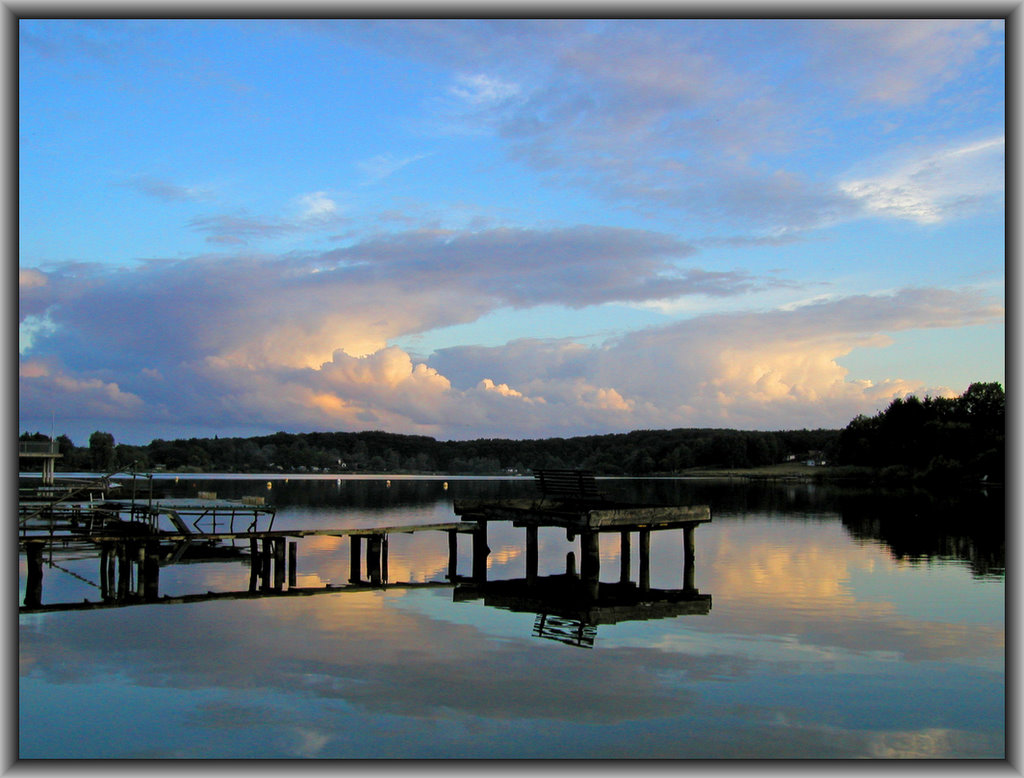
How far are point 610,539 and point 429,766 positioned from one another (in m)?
46.6

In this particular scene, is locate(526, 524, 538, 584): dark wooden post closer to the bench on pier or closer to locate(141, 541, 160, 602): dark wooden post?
the bench on pier

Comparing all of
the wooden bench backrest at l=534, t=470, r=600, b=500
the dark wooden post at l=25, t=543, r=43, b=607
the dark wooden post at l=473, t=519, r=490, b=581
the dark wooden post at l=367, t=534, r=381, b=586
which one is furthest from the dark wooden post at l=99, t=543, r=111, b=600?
the wooden bench backrest at l=534, t=470, r=600, b=500

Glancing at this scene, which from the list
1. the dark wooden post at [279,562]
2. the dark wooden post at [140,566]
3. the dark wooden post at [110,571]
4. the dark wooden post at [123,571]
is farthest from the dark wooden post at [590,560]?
the dark wooden post at [110,571]

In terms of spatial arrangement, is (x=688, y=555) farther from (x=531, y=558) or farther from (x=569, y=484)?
(x=569, y=484)

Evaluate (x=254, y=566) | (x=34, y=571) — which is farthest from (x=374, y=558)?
(x=34, y=571)

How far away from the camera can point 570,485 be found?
2750 centimetres

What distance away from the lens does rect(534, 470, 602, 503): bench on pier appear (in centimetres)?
2717

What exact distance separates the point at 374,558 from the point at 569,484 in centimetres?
932

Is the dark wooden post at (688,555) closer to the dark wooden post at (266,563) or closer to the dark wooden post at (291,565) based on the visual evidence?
the dark wooden post at (291,565)

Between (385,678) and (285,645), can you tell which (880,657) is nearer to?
(385,678)

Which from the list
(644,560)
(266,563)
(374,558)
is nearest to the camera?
(644,560)

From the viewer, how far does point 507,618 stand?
965 inches

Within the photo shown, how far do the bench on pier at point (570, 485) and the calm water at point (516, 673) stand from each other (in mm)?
3055

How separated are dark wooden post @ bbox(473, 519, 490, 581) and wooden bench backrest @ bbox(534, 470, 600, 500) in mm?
4917
